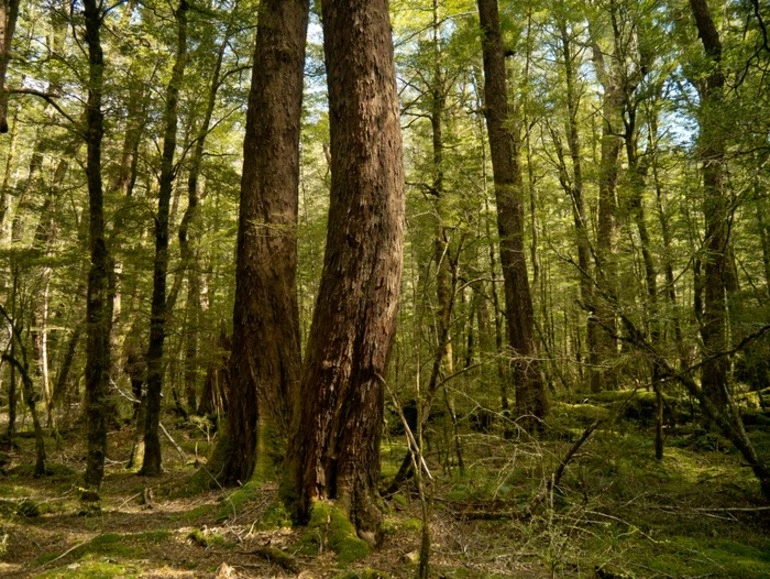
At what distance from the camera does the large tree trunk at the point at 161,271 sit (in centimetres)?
743

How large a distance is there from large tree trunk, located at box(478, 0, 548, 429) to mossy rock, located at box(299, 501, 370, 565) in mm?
4461

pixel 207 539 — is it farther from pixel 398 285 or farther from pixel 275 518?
pixel 398 285

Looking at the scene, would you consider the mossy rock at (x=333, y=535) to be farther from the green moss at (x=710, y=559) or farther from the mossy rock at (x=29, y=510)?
the mossy rock at (x=29, y=510)

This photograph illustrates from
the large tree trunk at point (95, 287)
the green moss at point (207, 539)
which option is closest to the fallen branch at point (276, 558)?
the green moss at point (207, 539)

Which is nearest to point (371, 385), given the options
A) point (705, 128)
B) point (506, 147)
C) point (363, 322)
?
point (363, 322)

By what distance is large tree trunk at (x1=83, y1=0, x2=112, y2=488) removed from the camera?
6.06 m

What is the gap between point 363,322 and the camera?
3697mm

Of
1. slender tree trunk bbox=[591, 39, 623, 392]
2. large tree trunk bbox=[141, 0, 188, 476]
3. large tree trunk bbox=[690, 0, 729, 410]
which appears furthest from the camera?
slender tree trunk bbox=[591, 39, 623, 392]

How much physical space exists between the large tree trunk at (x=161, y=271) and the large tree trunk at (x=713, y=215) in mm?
7000

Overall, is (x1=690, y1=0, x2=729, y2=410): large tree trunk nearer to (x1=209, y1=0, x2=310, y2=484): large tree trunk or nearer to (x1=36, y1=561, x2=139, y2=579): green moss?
(x1=209, y1=0, x2=310, y2=484): large tree trunk

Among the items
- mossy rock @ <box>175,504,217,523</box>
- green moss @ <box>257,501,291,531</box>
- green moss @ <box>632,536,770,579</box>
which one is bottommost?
green moss @ <box>632,536,770,579</box>

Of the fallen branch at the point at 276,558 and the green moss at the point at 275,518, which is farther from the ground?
the green moss at the point at 275,518

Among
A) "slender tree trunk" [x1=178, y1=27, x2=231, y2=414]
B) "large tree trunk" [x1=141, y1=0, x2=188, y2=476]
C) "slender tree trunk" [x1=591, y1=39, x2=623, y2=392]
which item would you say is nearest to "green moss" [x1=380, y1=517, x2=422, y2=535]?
"slender tree trunk" [x1=178, y1=27, x2=231, y2=414]

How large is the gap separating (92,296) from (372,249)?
14.8 ft
